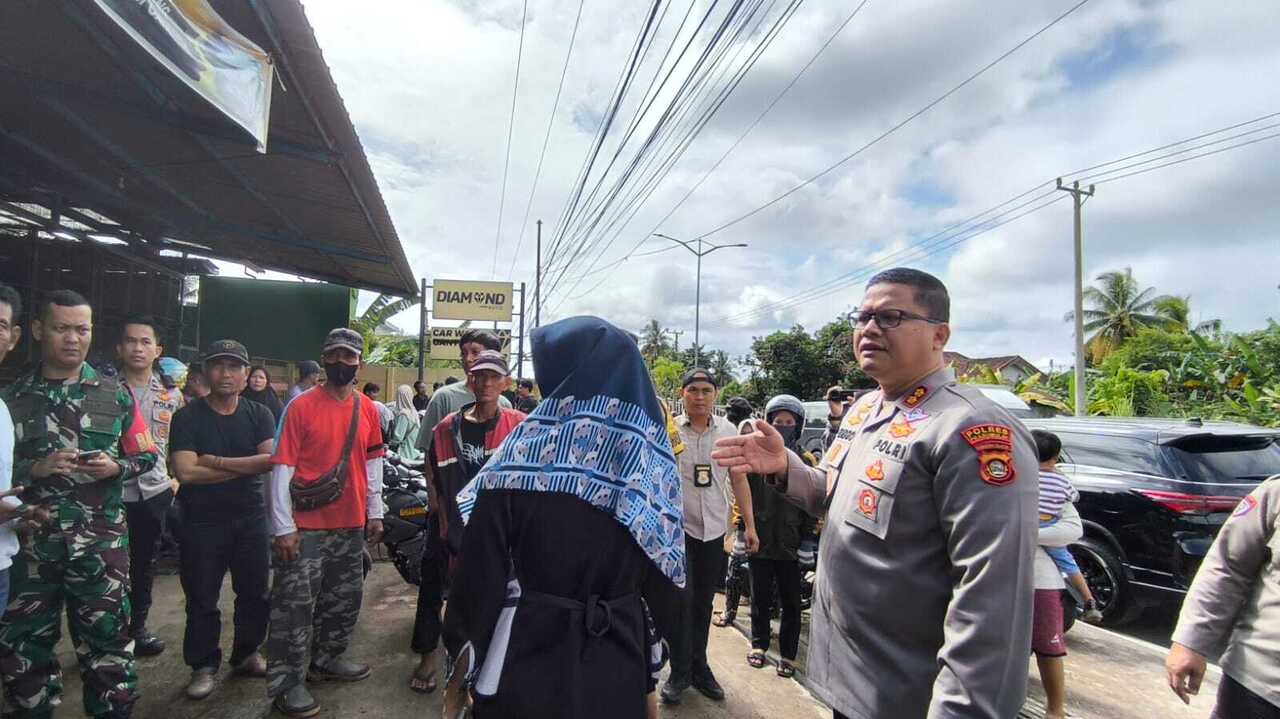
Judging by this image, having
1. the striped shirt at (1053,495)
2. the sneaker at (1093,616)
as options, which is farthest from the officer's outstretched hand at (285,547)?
the sneaker at (1093,616)

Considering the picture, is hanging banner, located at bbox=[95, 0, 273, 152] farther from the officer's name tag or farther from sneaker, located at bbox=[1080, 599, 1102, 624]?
sneaker, located at bbox=[1080, 599, 1102, 624]

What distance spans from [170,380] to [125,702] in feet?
9.12

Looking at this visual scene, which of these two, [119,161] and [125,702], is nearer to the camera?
[125,702]

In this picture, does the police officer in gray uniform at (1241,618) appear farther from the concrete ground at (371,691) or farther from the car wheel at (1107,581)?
the car wheel at (1107,581)

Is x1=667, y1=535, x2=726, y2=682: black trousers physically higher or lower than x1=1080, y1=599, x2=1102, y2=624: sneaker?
higher

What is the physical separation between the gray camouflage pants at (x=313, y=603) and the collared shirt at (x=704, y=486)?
189cm

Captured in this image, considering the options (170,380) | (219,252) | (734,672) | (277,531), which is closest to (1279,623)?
(734,672)

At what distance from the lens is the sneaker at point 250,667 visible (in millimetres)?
3605

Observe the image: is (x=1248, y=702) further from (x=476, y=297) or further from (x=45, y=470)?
(x=476, y=297)

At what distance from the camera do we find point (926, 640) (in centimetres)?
165

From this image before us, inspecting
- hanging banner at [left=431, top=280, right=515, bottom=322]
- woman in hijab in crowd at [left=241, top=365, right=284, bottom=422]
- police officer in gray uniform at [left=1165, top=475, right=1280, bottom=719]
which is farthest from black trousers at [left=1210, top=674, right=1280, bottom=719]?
hanging banner at [left=431, top=280, right=515, bottom=322]

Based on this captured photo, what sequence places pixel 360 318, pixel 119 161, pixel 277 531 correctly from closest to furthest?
1. pixel 277 531
2. pixel 119 161
3. pixel 360 318

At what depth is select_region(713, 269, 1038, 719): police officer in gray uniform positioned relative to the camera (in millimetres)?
1475

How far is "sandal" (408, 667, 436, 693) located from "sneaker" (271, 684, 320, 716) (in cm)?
49
